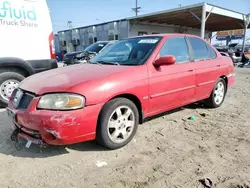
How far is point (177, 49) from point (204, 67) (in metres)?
0.80

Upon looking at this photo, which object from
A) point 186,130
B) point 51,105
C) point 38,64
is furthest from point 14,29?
point 186,130

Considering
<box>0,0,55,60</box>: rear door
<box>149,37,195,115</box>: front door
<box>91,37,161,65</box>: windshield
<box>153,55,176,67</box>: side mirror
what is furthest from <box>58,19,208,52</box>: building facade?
<box>153,55,176,67</box>: side mirror

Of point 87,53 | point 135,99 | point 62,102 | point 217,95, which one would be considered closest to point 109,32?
point 87,53

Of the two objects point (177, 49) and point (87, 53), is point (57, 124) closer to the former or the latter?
point (177, 49)

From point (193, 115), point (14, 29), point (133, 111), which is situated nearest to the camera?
point (133, 111)

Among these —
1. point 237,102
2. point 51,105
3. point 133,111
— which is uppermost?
point 51,105

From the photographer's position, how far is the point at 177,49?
3.91 m

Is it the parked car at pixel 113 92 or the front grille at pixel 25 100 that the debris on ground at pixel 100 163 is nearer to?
the parked car at pixel 113 92

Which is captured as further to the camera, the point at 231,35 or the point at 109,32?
the point at 231,35

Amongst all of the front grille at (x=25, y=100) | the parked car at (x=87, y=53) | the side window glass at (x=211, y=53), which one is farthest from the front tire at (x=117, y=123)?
the parked car at (x=87, y=53)

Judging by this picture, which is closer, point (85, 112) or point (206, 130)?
point (85, 112)

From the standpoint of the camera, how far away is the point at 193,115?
4480 millimetres

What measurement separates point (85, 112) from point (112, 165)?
731 millimetres

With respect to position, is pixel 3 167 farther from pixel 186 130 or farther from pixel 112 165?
pixel 186 130
